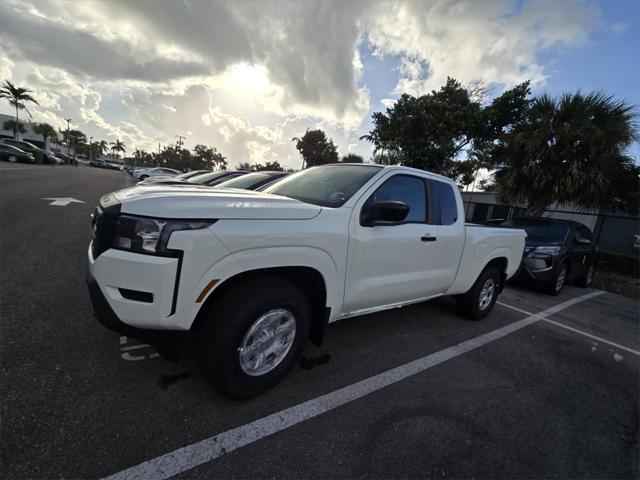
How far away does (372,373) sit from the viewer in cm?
280

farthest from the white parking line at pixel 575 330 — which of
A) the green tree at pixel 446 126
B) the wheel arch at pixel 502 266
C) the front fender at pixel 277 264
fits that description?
the green tree at pixel 446 126

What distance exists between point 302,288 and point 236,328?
651 mm

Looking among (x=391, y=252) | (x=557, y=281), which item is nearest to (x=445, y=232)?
(x=391, y=252)

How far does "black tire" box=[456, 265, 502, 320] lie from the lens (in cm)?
426

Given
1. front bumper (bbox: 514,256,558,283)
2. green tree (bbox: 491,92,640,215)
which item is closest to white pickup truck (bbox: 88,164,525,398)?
front bumper (bbox: 514,256,558,283)

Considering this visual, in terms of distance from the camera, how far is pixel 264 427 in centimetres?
204

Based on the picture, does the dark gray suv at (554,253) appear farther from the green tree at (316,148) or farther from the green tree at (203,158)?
the green tree at (203,158)

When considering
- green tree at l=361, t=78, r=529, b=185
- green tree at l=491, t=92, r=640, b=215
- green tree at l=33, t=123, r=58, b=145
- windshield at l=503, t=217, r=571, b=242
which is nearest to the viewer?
windshield at l=503, t=217, r=571, b=242

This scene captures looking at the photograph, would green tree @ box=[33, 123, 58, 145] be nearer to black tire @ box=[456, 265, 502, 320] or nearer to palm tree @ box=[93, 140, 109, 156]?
palm tree @ box=[93, 140, 109, 156]

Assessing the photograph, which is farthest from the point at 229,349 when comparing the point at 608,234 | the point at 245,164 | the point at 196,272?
the point at 245,164

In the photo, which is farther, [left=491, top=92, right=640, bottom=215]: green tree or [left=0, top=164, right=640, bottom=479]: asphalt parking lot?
[left=491, top=92, right=640, bottom=215]: green tree

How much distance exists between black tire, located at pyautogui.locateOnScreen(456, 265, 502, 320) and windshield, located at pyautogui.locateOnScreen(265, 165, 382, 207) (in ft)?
7.96

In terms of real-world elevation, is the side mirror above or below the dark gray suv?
above

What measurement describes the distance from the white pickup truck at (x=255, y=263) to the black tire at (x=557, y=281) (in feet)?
15.9
